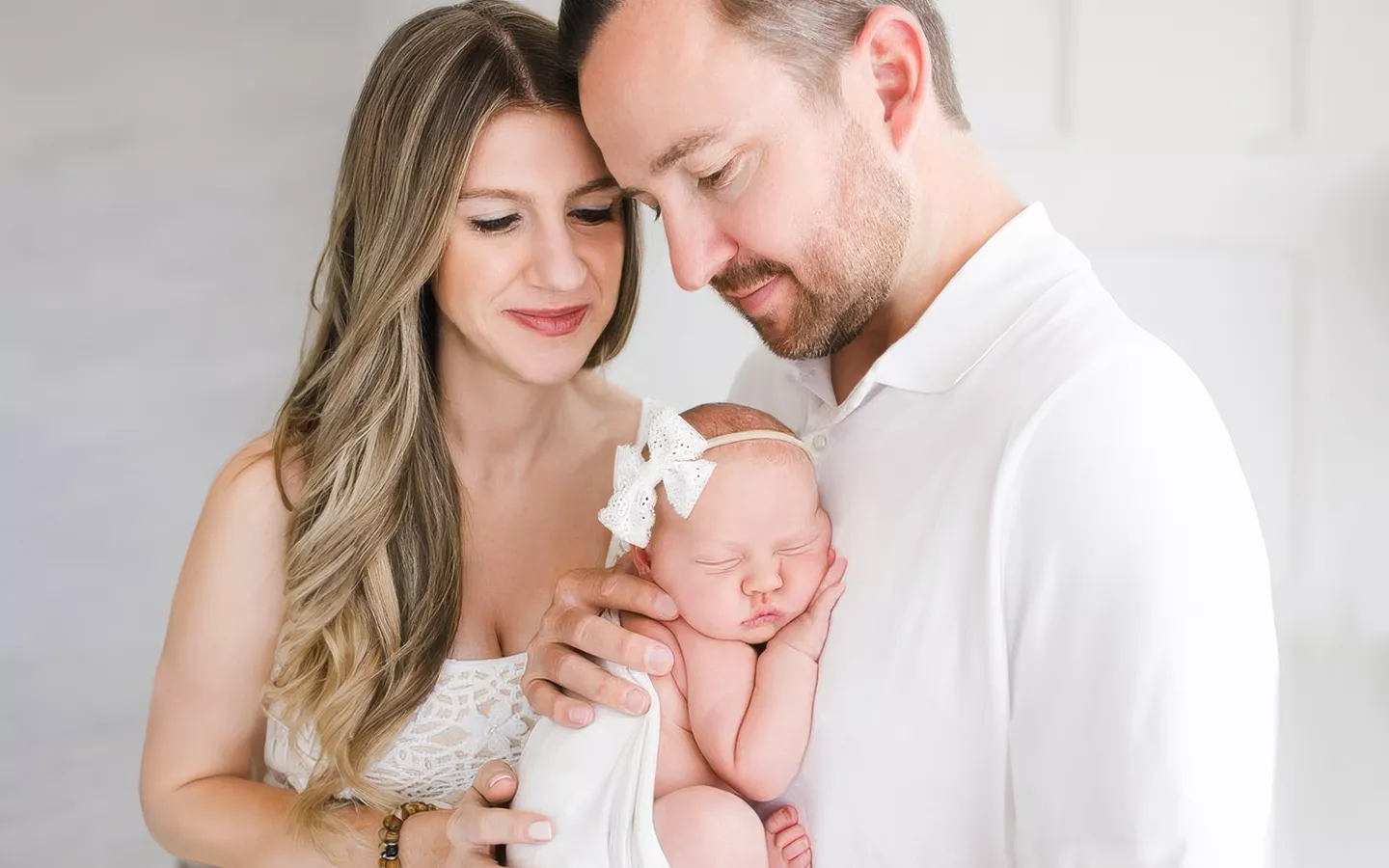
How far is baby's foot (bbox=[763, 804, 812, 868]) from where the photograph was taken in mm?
1522

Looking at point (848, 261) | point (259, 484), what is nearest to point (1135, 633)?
point (848, 261)

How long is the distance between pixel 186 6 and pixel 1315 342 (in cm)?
346

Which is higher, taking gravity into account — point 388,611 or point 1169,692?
point 1169,692

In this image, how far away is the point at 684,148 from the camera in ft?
5.20

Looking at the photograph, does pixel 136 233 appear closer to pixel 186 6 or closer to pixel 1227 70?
pixel 186 6

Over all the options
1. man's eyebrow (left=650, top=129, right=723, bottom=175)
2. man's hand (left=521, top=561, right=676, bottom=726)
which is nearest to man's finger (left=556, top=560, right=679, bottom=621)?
man's hand (left=521, top=561, right=676, bottom=726)

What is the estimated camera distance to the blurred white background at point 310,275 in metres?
3.23

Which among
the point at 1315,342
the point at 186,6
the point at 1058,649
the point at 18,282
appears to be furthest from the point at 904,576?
the point at 186,6

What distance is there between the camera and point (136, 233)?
375 centimetres

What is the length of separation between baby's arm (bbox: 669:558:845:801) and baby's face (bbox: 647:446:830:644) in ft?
0.08

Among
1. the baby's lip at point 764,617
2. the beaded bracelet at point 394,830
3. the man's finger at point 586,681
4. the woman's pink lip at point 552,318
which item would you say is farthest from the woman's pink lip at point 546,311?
the beaded bracelet at point 394,830

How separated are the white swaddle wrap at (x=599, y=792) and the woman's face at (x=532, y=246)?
61 centimetres

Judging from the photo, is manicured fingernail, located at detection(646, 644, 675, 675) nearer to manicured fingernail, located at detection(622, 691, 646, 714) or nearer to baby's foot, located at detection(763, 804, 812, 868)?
manicured fingernail, located at detection(622, 691, 646, 714)

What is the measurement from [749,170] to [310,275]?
9.74ft
